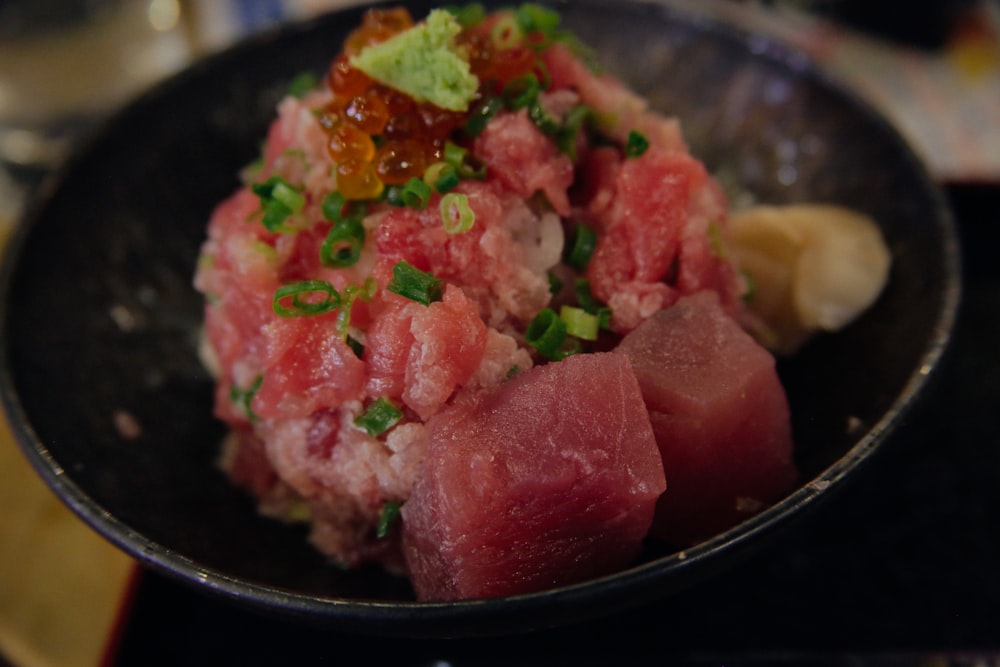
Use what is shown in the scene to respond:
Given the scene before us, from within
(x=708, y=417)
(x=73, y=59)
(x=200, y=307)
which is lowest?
(x=200, y=307)

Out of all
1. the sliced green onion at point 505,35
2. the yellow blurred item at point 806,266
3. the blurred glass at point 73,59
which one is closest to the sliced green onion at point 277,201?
the sliced green onion at point 505,35

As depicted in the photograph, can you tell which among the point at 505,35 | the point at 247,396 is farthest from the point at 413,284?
the point at 505,35

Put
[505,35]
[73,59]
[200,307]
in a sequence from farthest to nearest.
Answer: [73,59], [200,307], [505,35]

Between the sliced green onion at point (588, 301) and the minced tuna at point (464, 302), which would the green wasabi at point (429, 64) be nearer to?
the minced tuna at point (464, 302)

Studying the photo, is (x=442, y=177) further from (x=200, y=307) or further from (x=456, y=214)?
(x=200, y=307)

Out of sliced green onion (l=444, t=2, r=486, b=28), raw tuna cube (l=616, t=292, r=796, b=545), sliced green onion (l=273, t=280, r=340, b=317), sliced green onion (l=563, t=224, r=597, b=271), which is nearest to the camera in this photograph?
raw tuna cube (l=616, t=292, r=796, b=545)

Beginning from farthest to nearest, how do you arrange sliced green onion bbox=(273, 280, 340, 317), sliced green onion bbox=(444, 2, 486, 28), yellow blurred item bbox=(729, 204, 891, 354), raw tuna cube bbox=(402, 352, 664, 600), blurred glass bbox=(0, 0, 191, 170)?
blurred glass bbox=(0, 0, 191, 170), yellow blurred item bbox=(729, 204, 891, 354), sliced green onion bbox=(444, 2, 486, 28), sliced green onion bbox=(273, 280, 340, 317), raw tuna cube bbox=(402, 352, 664, 600)

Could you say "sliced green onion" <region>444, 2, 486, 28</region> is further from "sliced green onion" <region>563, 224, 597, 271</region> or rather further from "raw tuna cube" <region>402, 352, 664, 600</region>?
"raw tuna cube" <region>402, 352, 664, 600</region>

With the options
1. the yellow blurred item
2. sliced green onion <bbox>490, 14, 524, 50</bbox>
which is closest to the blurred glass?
sliced green onion <bbox>490, 14, 524, 50</bbox>
